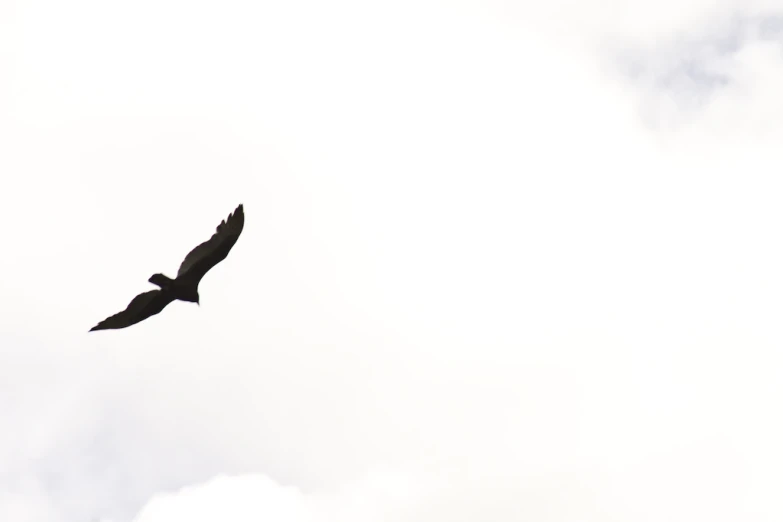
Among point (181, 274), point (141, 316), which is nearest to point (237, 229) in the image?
point (181, 274)

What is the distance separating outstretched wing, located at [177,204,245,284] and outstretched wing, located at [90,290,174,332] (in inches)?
32.9

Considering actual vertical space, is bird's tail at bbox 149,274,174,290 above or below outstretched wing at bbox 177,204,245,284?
below

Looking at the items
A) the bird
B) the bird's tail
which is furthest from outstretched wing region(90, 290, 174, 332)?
the bird's tail

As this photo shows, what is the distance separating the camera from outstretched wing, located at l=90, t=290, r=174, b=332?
82.2ft

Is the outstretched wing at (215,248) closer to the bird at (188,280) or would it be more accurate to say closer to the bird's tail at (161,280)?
the bird at (188,280)

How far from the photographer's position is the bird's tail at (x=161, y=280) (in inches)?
952

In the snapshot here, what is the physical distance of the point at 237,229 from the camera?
2578cm

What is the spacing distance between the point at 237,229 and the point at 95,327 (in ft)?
15.8

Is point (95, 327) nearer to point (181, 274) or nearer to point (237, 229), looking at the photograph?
point (181, 274)

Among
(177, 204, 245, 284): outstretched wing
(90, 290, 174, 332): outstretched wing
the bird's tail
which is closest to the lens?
the bird's tail

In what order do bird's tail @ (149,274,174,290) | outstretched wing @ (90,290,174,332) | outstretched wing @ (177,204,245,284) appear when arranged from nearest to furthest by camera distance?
bird's tail @ (149,274,174,290), outstretched wing @ (90,290,174,332), outstretched wing @ (177,204,245,284)

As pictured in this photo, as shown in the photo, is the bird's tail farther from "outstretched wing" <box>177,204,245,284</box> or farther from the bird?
"outstretched wing" <box>177,204,245,284</box>

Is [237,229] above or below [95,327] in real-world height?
above

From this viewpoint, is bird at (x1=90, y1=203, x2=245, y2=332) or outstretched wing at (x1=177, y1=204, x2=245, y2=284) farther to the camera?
outstretched wing at (x1=177, y1=204, x2=245, y2=284)
